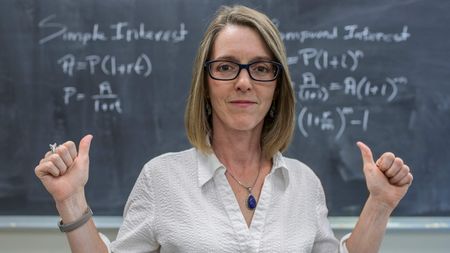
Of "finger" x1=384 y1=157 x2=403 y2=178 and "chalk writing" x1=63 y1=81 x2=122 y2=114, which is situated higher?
"chalk writing" x1=63 y1=81 x2=122 y2=114

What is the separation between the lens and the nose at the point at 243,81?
1200 mm

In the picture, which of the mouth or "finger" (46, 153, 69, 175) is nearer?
"finger" (46, 153, 69, 175)

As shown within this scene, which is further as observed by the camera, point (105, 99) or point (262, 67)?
point (105, 99)

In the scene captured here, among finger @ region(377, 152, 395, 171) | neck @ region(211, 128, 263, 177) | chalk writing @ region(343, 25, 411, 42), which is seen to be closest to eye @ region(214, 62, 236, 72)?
neck @ region(211, 128, 263, 177)

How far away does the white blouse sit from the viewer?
46.3 inches

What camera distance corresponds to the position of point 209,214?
47.2 inches

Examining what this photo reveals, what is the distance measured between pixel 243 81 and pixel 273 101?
0.19 meters

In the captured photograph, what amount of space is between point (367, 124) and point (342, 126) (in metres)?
0.10

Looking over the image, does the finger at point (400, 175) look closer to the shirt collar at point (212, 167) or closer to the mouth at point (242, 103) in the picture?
the shirt collar at point (212, 167)

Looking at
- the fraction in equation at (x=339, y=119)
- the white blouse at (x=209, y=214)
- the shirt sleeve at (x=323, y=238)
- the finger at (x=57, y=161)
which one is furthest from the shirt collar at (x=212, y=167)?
the fraction in equation at (x=339, y=119)

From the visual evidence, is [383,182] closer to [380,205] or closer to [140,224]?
[380,205]

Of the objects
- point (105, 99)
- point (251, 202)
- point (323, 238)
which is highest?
point (105, 99)

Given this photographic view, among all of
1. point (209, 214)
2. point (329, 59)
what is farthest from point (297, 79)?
point (209, 214)

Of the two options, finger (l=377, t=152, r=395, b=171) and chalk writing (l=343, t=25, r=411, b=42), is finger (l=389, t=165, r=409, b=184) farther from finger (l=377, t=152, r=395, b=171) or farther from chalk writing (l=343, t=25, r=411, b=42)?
chalk writing (l=343, t=25, r=411, b=42)
